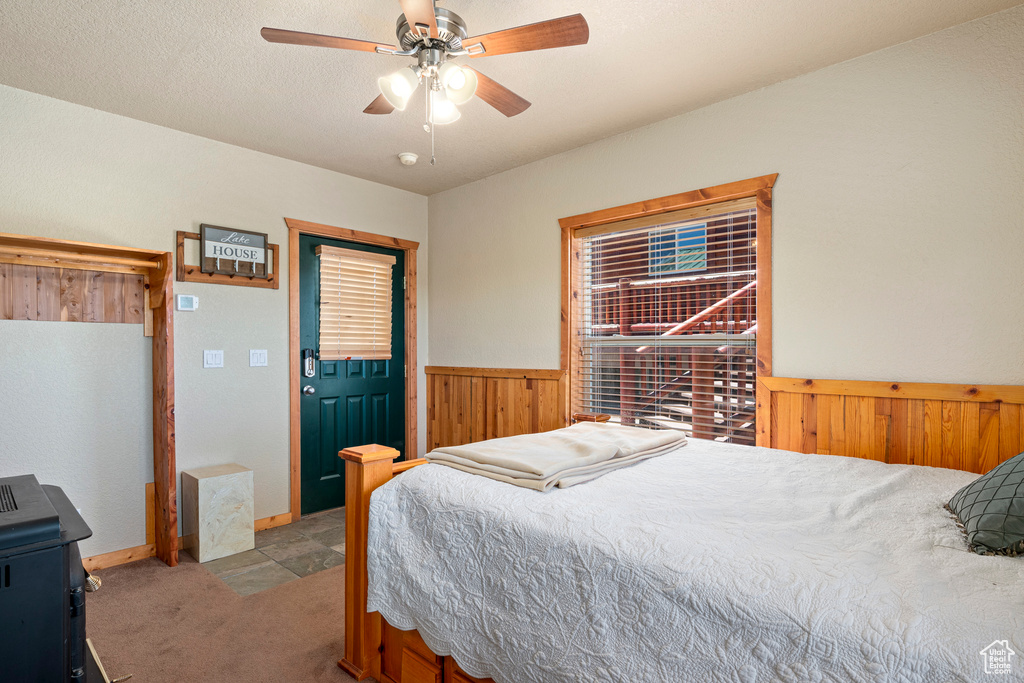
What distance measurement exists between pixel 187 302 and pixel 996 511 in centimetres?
364

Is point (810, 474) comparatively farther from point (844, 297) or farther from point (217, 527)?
point (217, 527)

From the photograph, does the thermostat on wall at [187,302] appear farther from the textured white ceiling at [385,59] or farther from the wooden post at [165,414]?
the textured white ceiling at [385,59]

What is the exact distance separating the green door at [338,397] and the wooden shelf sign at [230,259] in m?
0.24

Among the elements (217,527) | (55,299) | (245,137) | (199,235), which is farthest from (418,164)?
(217,527)

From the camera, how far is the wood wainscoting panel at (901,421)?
2002mm

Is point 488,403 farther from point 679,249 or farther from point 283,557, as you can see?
point 679,249

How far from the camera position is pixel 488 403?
3.90 m

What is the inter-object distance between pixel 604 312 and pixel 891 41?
1.85 meters

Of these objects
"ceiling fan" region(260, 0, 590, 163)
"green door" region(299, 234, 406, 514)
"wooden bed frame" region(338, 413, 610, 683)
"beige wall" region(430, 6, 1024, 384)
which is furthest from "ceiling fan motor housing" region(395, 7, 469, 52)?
"green door" region(299, 234, 406, 514)

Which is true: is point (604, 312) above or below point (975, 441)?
above

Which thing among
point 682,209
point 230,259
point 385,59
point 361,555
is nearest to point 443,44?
point 385,59

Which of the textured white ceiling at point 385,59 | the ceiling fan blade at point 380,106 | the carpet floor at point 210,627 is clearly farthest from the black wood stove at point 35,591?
the textured white ceiling at point 385,59

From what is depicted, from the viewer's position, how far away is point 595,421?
111 inches

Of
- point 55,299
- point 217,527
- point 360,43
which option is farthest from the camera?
point 217,527
